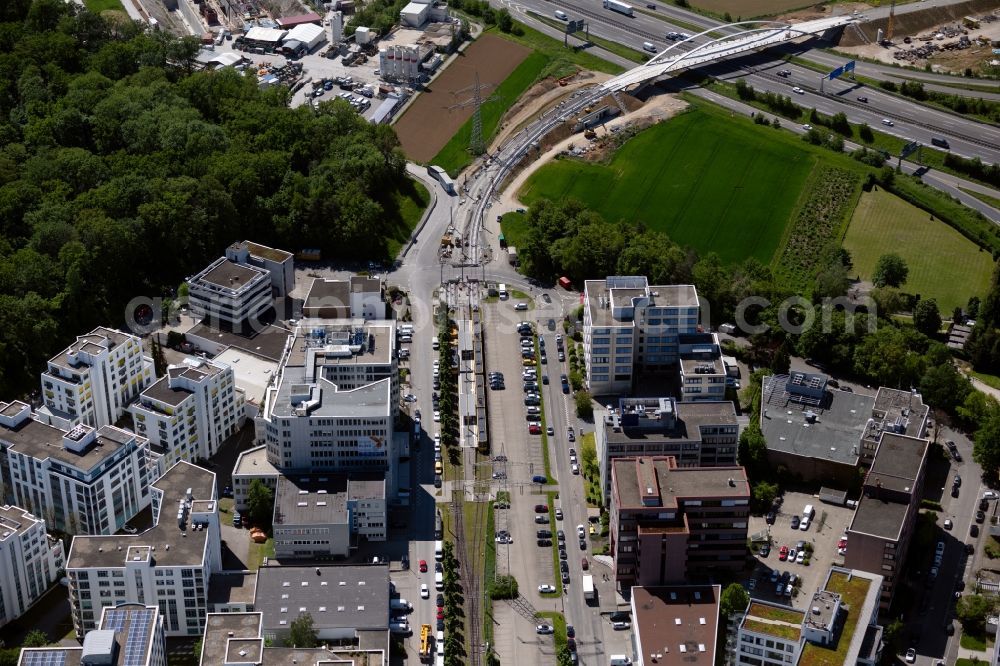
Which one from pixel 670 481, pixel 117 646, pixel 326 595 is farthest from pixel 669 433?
pixel 117 646

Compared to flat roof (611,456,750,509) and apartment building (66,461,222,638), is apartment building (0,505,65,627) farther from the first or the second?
flat roof (611,456,750,509)

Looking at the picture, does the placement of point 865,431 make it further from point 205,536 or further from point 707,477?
point 205,536

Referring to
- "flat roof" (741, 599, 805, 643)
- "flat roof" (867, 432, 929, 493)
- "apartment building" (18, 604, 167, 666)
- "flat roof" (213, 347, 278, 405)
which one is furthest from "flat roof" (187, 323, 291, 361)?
"flat roof" (867, 432, 929, 493)

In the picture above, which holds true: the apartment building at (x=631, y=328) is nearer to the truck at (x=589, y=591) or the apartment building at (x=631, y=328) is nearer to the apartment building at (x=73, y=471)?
the truck at (x=589, y=591)

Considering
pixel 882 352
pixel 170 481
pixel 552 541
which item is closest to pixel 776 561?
pixel 552 541

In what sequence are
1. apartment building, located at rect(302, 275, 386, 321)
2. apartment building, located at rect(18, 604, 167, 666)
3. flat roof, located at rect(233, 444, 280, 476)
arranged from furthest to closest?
apartment building, located at rect(302, 275, 386, 321)
flat roof, located at rect(233, 444, 280, 476)
apartment building, located at rect(18, 604, 167, 666)

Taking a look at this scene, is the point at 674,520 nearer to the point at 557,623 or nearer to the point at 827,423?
the point at 557,623

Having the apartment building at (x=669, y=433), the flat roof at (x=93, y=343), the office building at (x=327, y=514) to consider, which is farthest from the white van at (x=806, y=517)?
the flat roof at (x=93, y=343)
